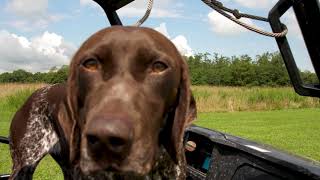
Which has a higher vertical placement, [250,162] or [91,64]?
[91,64]

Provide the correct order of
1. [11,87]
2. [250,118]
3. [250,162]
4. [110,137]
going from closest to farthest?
[110,137] → [250,162] → [11,87] → [250,118]

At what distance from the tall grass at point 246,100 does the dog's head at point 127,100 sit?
27.1 m

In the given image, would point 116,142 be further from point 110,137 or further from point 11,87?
point 11,87

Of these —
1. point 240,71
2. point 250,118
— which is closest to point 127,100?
point 250,118

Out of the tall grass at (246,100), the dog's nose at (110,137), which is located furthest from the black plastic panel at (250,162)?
the tall grass at (246,100)

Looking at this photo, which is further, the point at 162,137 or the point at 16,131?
the point at 16,131

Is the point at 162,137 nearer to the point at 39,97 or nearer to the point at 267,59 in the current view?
the point at 39,97

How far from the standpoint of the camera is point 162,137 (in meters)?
3.81

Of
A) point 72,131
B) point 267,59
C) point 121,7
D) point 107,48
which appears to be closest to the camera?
point 107,48

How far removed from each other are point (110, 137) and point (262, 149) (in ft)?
4.80

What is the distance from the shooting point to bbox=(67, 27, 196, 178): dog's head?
283cm

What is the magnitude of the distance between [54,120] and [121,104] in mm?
2650

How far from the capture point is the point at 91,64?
11.1ft

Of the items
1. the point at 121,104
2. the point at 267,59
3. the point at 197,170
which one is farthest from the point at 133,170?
the point at 267,59
